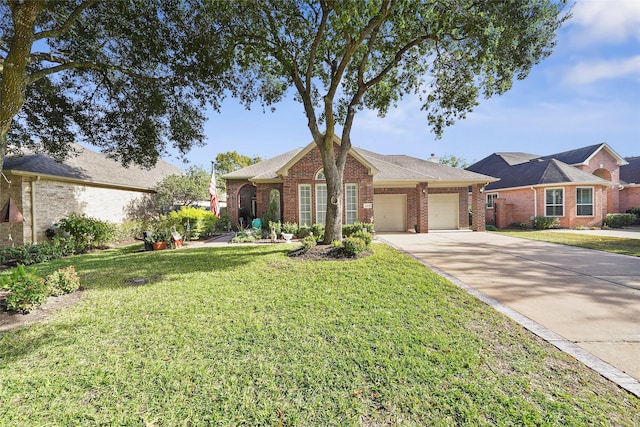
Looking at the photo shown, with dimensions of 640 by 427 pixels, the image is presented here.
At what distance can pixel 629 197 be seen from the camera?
21.7 meters

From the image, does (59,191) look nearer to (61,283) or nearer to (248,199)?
(61,283)

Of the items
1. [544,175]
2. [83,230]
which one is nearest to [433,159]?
[544,175]

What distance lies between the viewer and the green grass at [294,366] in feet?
7.68

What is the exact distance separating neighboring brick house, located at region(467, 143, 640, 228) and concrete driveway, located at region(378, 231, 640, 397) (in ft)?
37.0

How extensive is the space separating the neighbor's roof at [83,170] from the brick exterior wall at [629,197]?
35.8 metres

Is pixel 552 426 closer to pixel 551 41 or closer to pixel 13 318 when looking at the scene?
pixel 13 318

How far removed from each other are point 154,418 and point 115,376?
0.97m

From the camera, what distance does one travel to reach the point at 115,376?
113 inches

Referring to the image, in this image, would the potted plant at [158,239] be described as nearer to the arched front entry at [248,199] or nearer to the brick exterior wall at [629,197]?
the arched front entry at [248,199]

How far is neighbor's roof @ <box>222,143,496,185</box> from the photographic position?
14.0 m

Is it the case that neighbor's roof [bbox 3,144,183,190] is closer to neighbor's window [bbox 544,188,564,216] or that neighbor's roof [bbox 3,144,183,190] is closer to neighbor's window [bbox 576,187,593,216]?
neighbor's window [bbox 544,188,564,216]

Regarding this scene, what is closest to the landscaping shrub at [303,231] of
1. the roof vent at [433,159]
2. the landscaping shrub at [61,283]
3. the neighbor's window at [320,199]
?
the neighbor's window at [320,199]

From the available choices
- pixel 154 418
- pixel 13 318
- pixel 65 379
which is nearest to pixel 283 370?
pixel 154 418

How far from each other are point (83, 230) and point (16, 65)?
26.0 feet
